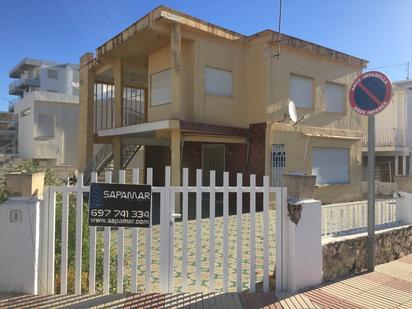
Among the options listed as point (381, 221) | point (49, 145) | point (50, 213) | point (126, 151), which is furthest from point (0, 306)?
point (49, 145)

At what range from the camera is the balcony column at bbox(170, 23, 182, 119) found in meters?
11.9

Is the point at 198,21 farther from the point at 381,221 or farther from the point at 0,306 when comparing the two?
the point at 0,306

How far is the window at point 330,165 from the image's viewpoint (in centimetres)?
1530

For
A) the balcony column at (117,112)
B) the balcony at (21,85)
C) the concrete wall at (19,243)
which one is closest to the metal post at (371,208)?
the concrete wall at (19,243)

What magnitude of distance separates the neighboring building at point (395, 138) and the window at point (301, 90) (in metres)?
8.47

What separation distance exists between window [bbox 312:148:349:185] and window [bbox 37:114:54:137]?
61.1 ft

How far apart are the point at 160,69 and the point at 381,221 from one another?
974 centimetres

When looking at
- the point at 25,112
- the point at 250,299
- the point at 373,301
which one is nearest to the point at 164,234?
the point at 250,299

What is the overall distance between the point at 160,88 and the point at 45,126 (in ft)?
49.8

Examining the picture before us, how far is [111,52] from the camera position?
14984mm

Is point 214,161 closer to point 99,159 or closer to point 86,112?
point 99,159

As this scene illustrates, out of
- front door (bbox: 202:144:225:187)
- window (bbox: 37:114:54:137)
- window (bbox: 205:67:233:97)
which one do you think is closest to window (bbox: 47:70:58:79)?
window (bbox: 37:114:54:137)

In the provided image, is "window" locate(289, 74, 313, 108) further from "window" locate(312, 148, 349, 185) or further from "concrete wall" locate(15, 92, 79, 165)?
"concrete wall" locate(15, 92, 79, 165)

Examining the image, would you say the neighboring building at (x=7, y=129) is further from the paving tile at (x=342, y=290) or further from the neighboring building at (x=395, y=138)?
the paving tile at (x=342, y=290)
